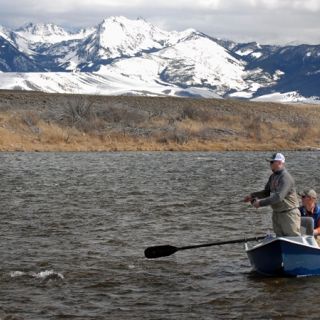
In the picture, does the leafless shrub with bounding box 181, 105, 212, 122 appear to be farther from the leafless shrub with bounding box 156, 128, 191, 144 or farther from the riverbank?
the leafless shrub with bounding box 156, 128, 191, 144

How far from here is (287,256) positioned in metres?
17.5

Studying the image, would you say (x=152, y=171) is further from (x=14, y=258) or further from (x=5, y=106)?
(x=5, y=106)

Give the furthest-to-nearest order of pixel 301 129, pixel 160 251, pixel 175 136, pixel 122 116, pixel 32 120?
1. pixel 301 129
2. pixel 122 116
3. pixel 175 136
4. pixel 32 120
5. pixel 160 251

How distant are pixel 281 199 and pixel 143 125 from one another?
8774cm

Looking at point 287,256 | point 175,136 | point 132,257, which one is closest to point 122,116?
point 175,136

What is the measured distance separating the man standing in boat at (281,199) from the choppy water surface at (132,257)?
4.24ft

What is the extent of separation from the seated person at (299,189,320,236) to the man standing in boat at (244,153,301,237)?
0.56m

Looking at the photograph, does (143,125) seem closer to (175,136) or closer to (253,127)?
(175,136)

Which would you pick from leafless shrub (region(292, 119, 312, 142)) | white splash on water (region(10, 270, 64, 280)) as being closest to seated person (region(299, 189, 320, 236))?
white splash on water (region(10, 270, 64, 280))

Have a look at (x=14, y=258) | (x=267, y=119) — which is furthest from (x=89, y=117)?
(x=14, y=258)

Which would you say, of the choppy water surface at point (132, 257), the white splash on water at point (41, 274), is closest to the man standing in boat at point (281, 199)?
the choppy water surface at point (132, 257)

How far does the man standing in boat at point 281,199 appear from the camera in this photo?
17125 mm

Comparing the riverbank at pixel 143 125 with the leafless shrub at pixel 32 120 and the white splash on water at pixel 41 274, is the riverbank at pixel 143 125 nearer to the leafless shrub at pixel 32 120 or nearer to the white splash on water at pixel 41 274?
the leafless shrub at pixel 32 120

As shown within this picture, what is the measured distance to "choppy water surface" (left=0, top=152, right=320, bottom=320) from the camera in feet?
51.0
